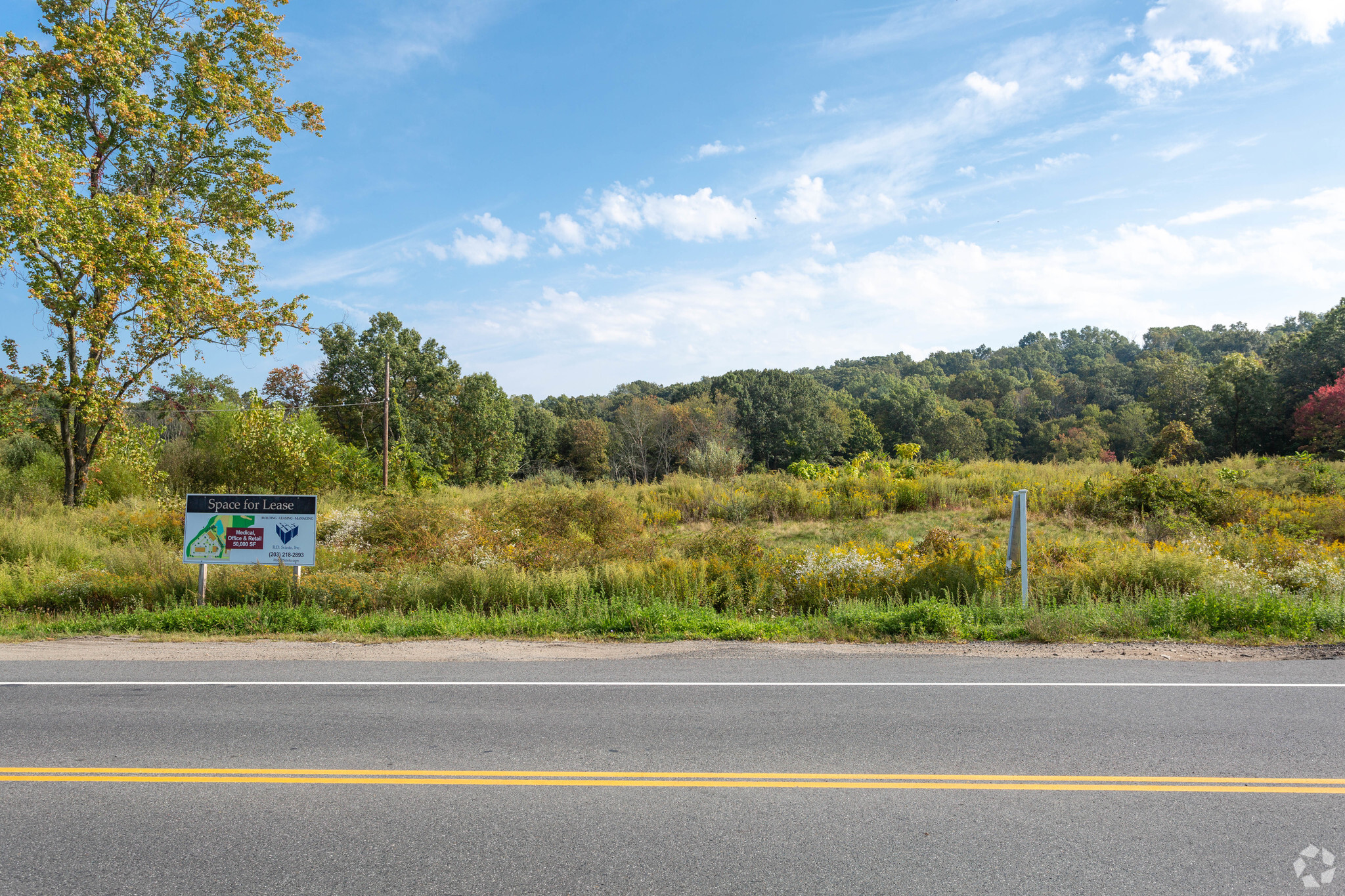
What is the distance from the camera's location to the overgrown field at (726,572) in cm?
1076

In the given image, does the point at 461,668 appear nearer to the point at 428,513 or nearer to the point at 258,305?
the point at 428,513

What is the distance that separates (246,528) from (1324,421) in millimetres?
45376

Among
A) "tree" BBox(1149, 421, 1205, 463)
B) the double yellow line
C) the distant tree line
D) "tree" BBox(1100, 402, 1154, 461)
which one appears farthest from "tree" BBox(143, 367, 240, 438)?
"tree" BBox(1100, 402, 1154, 461)

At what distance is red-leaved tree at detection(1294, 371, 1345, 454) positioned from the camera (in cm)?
3328

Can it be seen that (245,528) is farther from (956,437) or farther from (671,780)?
(956,437)

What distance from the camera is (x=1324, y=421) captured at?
113 feet

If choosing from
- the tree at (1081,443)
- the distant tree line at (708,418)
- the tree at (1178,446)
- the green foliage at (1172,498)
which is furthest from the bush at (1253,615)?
the tree at (1081,443)

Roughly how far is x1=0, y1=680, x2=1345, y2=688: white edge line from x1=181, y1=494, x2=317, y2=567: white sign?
4.11 m

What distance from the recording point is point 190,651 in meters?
9.76

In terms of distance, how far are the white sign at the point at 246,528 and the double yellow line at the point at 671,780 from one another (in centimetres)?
692

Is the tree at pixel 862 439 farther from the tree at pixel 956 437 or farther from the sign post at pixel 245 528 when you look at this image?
the sign post at pixel 245 528

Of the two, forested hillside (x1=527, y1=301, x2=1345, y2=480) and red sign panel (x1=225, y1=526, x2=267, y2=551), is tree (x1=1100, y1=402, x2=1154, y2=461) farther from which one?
red sign panel (x1=225, y1=526, x2=267, y2=551)

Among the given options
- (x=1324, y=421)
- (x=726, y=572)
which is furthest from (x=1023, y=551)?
(x=1324, y=421)

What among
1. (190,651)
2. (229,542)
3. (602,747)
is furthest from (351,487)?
(602,747)
